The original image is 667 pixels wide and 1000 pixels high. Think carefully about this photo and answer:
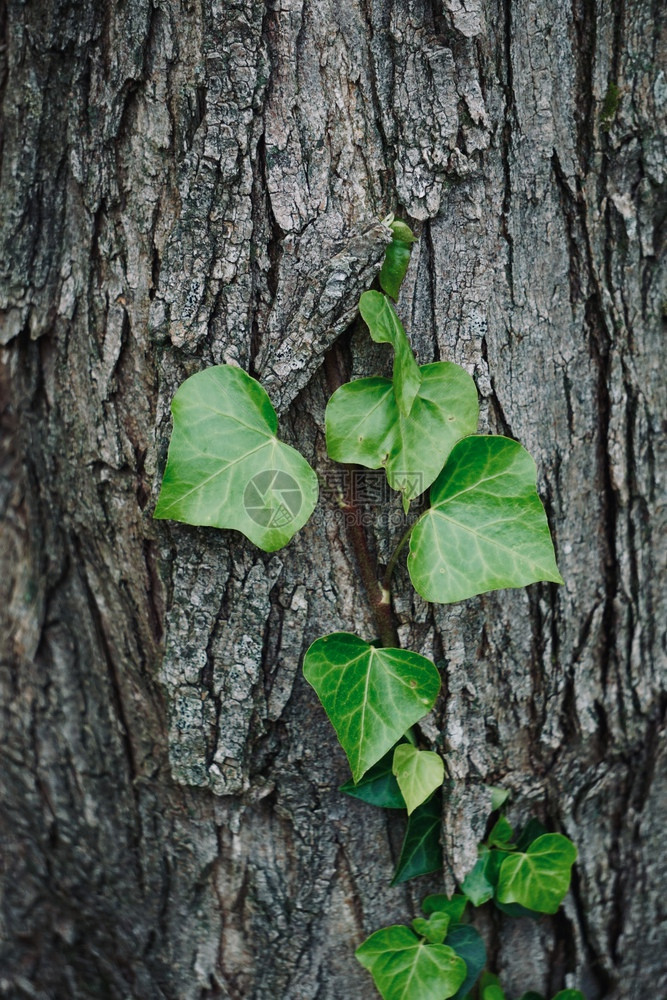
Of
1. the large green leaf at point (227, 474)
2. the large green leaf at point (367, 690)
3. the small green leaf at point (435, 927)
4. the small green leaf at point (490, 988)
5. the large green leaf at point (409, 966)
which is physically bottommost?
the small green leaf at point (490, 988)

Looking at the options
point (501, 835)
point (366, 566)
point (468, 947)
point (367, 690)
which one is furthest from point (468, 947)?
point (366, 566)

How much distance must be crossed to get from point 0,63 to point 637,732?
1554 millimetres

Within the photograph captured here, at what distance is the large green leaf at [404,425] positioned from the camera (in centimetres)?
106

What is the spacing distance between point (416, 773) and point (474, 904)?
0.30 meters

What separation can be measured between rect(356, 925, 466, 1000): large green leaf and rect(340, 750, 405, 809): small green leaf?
0.78 ft

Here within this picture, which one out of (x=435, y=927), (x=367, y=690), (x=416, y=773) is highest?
(x=367, y=690)

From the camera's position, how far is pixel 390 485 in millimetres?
1081

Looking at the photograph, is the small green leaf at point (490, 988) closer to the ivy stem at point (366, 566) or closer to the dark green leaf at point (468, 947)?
the dark green leaf at point (468, 947)

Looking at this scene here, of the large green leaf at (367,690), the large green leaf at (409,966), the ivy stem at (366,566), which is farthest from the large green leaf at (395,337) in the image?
the large green leaf at (409,966)

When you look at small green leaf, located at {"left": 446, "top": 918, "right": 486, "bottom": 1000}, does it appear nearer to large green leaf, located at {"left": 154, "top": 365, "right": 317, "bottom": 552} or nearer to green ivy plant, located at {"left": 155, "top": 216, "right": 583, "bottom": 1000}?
green ivy plant, located at {"left": 155, "top": 216, "right": 583, "bottom": 1000}

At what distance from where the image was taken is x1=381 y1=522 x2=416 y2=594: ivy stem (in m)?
1.13

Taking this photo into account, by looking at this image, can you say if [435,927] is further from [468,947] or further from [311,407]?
[311,407]

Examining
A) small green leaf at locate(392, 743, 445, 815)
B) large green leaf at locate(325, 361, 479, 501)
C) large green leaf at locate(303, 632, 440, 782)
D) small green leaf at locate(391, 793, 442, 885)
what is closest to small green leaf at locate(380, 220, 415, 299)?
large green leaf at locate(325, 361, 479, 501)

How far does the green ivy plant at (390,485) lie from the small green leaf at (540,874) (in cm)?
27
